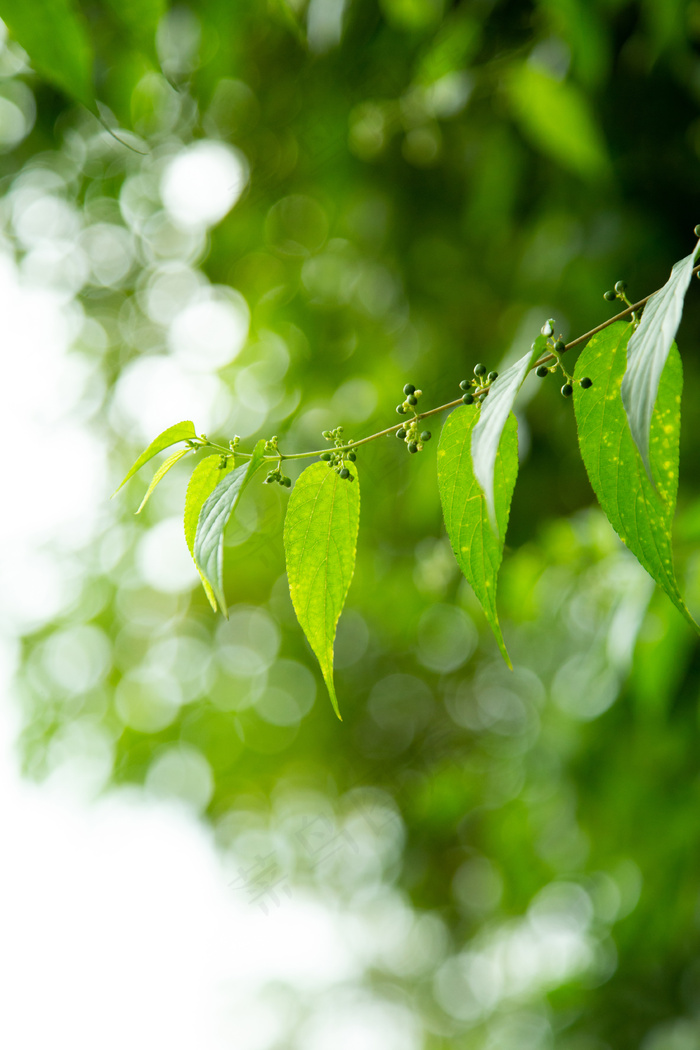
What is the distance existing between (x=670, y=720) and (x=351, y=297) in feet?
3.79

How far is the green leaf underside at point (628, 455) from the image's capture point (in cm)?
34

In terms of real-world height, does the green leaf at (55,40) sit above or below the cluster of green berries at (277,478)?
above

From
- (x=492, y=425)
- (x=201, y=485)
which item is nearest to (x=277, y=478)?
(x=201, y=485)

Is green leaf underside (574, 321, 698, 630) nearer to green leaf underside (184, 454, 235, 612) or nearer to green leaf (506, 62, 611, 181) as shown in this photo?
green leaf underside (184, 454, 235, 612)

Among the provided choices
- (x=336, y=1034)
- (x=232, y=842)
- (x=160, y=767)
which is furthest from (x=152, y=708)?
(x=336, y=1034)

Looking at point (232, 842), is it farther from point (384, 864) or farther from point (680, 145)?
point (680, 145)

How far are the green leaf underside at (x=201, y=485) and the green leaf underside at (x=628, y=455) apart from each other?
20 centimetres

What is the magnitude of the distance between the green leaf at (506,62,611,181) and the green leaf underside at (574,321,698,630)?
0.79 metres

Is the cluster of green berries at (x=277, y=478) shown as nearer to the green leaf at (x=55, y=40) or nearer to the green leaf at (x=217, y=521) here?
the green leaf at (x=217, y=521)

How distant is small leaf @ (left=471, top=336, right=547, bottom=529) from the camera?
263 millimetres

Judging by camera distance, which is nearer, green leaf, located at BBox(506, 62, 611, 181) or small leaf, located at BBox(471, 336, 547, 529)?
small leaf, located at BBox(471, 336, 547, 529)

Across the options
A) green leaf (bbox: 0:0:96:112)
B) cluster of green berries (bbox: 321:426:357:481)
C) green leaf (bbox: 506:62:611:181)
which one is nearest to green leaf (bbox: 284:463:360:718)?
cluster of green berries (bbox: 321:426:357:481)

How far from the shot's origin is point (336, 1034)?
3.80 m

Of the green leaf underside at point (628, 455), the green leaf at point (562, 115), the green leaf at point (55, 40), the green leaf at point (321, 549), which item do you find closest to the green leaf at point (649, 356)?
the green leaf underside at point (628, 455)
